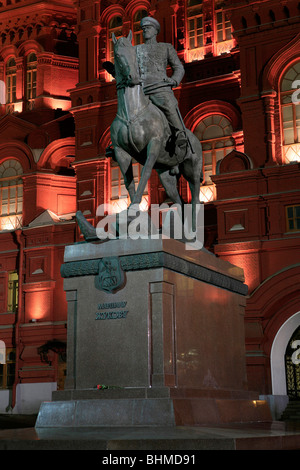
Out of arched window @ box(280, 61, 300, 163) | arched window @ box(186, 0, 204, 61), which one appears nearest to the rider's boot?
arched window @ box(280, 61, 300, 163)

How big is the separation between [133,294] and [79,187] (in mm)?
17234

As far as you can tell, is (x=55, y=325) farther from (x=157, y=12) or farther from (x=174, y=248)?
(x=174, y=248)

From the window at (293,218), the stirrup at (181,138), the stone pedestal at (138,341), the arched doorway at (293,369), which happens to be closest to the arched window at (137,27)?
the window at (293,218)

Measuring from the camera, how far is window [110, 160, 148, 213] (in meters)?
23.4

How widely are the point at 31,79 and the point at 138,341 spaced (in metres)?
23.1

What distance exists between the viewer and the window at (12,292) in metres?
24.9

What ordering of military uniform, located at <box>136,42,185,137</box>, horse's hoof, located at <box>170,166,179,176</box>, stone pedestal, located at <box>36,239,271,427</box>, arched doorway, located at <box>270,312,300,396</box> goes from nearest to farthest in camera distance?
stone pedestal, located at <box>36,239,271,427</box> → military uniform, located at <box>136,42,185,137</box> → horse's hoof, located at <box>170,166,179,176</box> → arched doorway, located at <box>270,312,300,396</box>

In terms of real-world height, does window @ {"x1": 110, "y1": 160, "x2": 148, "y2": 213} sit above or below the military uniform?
above

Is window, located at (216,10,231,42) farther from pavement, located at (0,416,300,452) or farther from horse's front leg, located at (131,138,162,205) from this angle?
pavement, located at (0,416,300,452)

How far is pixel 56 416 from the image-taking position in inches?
284

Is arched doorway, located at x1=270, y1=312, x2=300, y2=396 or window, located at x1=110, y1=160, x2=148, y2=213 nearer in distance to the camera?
arched doorway, located at x1=270, y1=312, x2=300, y2=396

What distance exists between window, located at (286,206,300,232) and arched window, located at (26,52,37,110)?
1309 cm

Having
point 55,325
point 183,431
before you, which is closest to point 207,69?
point 55,325

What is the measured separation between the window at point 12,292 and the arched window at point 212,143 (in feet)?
24.7
